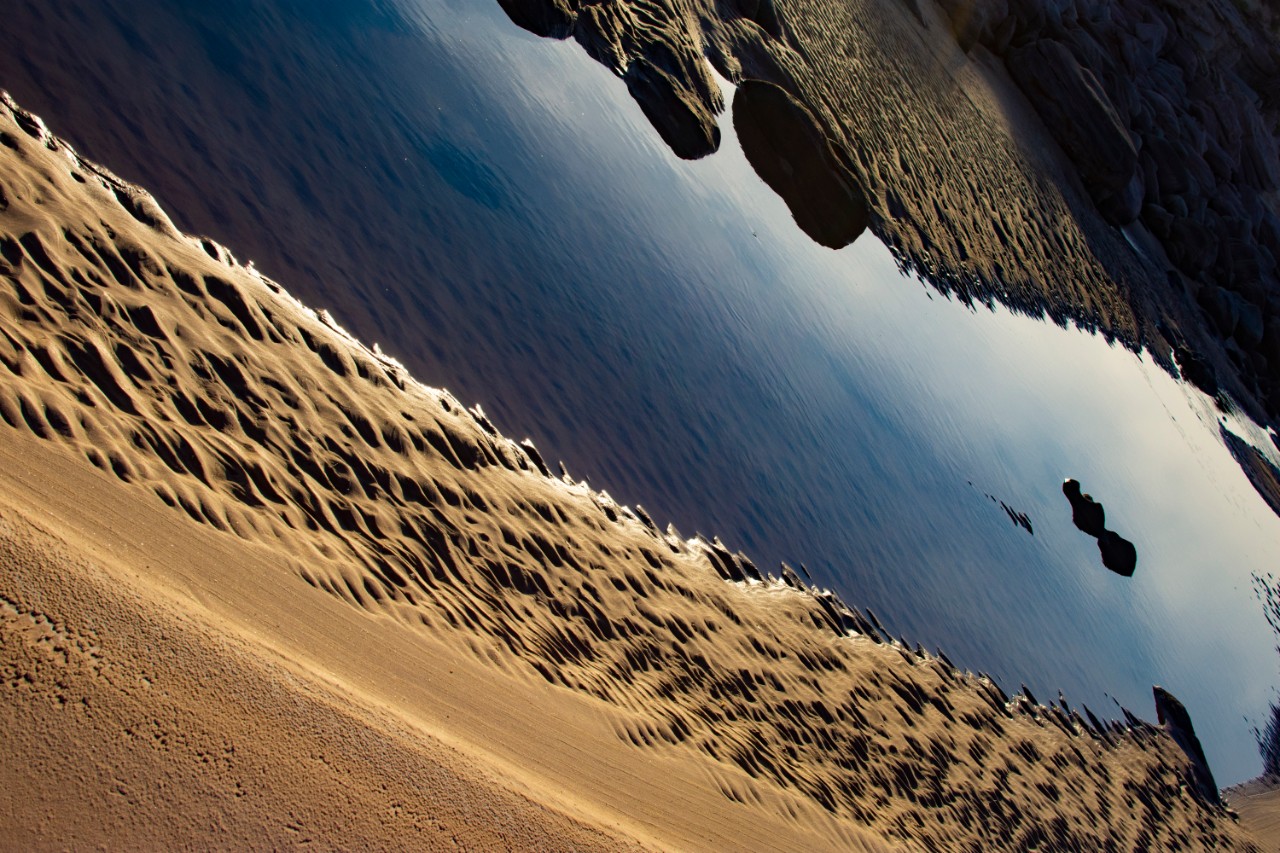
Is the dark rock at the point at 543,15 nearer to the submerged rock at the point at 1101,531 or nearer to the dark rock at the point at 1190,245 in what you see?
the submerged rock at the point at 1101,531

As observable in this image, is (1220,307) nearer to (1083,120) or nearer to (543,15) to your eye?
(1083,120)

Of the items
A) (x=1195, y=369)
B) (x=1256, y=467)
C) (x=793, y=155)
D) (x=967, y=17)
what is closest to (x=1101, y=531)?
(x=793, y=155)

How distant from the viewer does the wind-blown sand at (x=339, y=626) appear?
3.64 meters

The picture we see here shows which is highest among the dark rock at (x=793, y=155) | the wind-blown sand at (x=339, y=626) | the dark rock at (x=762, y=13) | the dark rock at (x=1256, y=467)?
the dark rock at (x=1256, y=467)

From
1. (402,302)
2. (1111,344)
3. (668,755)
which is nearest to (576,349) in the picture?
(402,302)

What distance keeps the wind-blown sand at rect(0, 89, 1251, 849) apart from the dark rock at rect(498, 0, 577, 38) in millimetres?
7851

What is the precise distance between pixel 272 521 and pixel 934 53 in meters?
24.1

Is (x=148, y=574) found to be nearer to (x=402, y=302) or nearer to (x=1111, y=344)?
(x=402, y=302)

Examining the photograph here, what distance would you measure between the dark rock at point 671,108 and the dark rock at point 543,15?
3.85ft

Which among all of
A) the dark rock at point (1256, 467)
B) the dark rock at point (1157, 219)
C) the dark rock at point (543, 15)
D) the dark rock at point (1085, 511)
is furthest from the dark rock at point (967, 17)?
the dark rock at point (543, 15)

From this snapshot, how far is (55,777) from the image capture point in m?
3.27

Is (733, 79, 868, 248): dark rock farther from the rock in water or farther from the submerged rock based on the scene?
the submerged rock

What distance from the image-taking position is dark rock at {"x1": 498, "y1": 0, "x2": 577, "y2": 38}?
13148 mm

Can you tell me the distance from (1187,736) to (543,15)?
14051 mm
